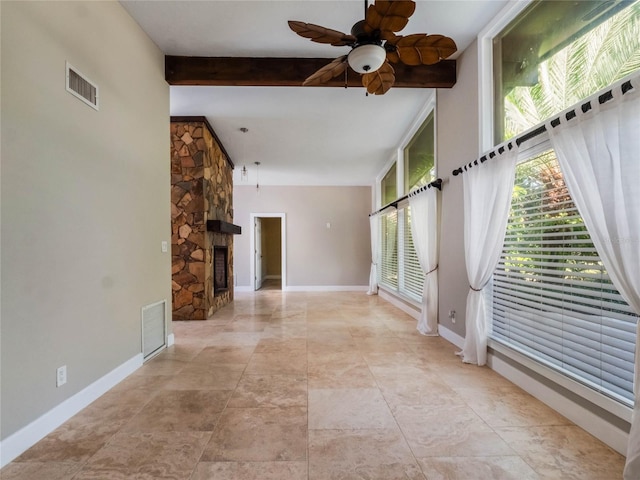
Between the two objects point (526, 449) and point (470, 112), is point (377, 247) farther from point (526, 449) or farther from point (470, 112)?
point (526, 449)

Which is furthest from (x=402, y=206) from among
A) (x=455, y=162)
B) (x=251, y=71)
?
(x=251, y=71)

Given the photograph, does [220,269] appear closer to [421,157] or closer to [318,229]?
[318,229]

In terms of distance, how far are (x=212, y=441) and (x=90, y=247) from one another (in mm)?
1521

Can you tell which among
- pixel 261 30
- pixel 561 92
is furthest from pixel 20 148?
pixel 561 92

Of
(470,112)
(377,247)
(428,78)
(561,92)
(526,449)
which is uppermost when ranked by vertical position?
(428,78)

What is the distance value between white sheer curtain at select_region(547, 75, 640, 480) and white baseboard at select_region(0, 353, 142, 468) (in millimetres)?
2920

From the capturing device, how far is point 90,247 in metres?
2.10

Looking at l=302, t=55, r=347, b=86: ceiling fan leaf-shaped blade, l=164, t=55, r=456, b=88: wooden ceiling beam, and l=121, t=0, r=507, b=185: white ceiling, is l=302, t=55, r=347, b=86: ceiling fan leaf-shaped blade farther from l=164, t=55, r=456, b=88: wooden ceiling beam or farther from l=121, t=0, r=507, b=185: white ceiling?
l=164, t=55, r=456, b=88: wooden ceiling beam

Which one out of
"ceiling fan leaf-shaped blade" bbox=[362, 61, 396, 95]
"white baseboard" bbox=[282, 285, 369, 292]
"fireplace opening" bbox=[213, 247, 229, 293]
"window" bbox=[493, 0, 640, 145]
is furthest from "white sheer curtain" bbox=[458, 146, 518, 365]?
"white baseboard" bbox=[282, 285, 369, 292]

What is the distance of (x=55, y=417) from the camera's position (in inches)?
71.6

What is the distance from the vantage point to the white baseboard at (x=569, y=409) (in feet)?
5.23

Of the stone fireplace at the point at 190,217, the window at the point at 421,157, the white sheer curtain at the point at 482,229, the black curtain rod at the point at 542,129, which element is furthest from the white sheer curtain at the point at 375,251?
the white sheer curtain at the point at 482,229

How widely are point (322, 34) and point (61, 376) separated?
259 cm

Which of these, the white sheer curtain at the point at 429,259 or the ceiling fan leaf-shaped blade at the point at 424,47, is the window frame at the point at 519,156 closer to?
the ceiling fan leaf-shaped blade at the point at 424,47
